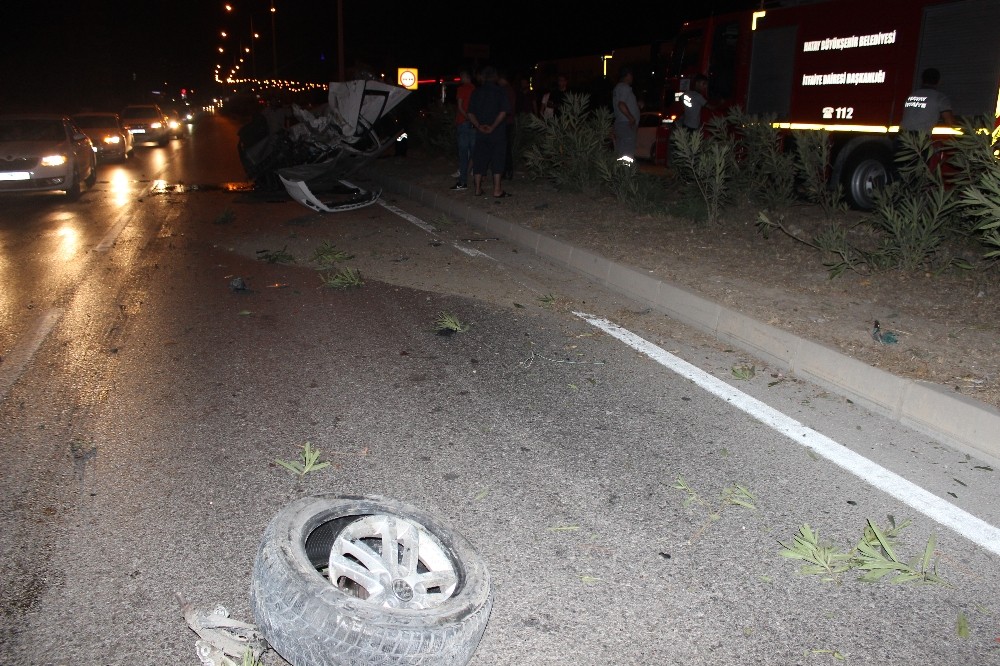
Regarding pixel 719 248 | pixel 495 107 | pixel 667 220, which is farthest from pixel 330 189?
pixel 719 248

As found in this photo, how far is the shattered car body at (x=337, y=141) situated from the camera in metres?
13.8

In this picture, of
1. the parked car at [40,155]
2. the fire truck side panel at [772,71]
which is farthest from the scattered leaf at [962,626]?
the parked car at [40,155]

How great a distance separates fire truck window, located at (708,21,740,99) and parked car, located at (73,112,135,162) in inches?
688

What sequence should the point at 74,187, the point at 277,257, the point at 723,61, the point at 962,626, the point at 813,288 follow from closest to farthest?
the point at 962,626 → the point at 813,288 → the point at 277,257 → the point at 723,61 → the point at 74,187

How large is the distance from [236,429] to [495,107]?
9.17m

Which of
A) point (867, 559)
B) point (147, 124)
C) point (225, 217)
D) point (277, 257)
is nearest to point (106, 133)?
point (147, 124)

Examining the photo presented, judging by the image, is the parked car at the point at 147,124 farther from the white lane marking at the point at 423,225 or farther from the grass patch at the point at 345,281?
the grass patch at the point at 345,281

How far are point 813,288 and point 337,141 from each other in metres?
9.32

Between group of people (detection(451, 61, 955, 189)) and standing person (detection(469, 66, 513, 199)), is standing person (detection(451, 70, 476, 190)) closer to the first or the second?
group of people (detection(451, 61, 955, 189))

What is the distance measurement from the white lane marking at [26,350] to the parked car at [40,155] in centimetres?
896

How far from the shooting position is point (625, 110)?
13.4m

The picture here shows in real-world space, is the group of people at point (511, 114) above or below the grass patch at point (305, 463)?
above

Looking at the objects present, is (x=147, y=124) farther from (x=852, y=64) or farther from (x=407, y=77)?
(x=852, y=64)

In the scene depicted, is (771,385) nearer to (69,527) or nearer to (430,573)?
(430,573)
